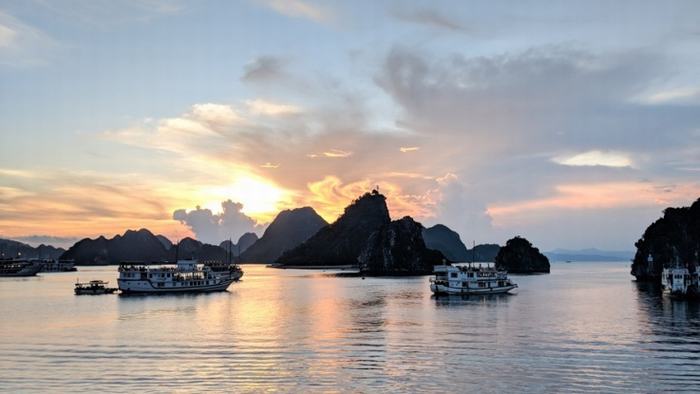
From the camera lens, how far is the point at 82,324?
7588 cm

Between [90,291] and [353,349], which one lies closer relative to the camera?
[353,349]

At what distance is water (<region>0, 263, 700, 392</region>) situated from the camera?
3966cm

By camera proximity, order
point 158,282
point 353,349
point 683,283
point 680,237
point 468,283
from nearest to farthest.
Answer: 1. point 353,349
2. point 683,283
3. point 468,283
4. point 158,282
5. point 680,237

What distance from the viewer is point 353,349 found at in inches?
2126

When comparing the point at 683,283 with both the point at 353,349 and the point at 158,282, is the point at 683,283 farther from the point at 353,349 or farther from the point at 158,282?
the point at 158,282

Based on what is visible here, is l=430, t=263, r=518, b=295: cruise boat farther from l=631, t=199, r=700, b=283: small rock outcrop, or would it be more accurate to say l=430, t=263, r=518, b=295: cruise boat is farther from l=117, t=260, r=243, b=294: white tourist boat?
l=117, t=260, r=243, b=294: white tourist boat

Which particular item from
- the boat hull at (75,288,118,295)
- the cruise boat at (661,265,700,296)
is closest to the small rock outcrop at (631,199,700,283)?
the cruise boat at (661,265,700,296)

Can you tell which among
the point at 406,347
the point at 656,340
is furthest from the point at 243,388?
the point at 656,340

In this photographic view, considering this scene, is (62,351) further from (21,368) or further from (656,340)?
(656,340)

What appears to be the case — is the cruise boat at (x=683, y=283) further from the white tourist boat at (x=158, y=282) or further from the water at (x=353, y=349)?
the white tourist boat at (x=158, y=282)

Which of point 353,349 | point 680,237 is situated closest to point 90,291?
point 353,349

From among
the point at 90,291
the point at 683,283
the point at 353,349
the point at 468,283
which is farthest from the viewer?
the point at 90,291

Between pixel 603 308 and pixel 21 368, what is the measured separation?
290 feet

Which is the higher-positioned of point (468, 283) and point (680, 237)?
point (680, 237)
